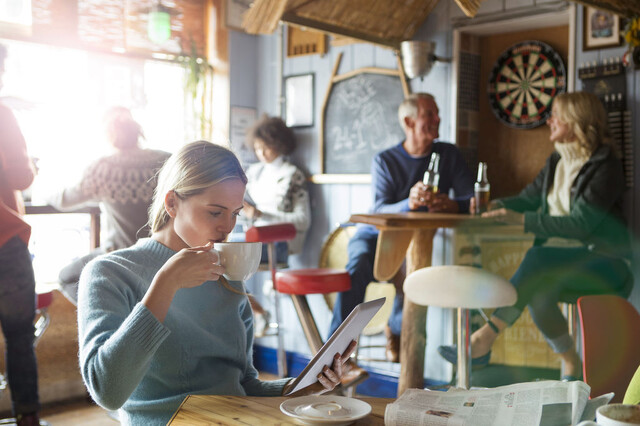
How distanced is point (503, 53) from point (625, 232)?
1.28m

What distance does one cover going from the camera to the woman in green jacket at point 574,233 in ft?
10.2

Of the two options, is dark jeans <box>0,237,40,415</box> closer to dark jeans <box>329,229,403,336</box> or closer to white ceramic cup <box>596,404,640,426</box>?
dark jeans <box>329,229,403,336</box>

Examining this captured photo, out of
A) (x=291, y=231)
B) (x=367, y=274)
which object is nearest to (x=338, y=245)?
(x=291, y=231)

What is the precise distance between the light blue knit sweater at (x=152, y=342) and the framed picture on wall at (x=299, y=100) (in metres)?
3.18

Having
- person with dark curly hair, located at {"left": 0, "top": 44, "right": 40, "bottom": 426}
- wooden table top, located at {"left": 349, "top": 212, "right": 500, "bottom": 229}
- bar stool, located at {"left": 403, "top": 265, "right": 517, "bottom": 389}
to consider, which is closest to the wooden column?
wooden table top, located at {"left": 349, "top": 212, "right": 500, "bottom": 229}

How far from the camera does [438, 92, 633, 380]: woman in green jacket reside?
10.2 ft

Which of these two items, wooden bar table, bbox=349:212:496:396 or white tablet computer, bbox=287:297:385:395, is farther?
wooden bar table, bbox=349:212:496:396

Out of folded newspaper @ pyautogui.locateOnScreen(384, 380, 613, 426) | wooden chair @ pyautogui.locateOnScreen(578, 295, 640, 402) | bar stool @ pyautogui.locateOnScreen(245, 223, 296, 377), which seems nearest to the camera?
folded newspaper @ pyautogui.locateOnScreen(384, 380, 613, 426)

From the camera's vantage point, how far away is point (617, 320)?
1929 mm

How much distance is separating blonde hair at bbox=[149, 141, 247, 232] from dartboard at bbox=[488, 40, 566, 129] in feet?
8.48

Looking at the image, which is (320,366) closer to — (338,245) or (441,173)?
(441,173)

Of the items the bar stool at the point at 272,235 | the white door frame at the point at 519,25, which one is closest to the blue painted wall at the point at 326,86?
the white door frame at the point at 519,25

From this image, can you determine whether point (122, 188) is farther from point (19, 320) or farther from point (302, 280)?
point (302, 280)

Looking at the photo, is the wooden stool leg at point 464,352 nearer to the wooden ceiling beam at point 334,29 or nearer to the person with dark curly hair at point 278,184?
the wooden ceiling beam at point 334,29
